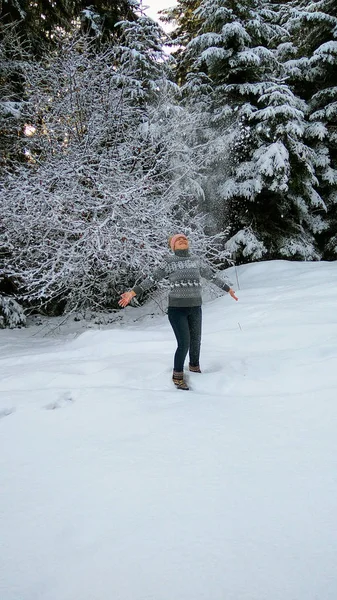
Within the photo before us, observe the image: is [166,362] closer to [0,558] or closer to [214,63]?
[0,558]

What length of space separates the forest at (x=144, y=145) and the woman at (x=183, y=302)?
2649 mm

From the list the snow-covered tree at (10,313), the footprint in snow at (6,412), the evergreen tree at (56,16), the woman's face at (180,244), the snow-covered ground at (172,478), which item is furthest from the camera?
the evergreen tree at (56,16)

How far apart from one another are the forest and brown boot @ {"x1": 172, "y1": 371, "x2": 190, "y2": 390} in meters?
3.21

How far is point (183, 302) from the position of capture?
3.84 meters

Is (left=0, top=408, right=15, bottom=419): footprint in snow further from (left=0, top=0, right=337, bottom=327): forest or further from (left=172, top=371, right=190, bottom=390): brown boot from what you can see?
(left=0, top=0, right=337, bottom=327): forest

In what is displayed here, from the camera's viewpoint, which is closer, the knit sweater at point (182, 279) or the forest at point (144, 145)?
the knit sweater at point (182, 279)

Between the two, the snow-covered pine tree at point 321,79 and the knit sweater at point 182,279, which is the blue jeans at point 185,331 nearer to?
the knit sweater at point 182,279

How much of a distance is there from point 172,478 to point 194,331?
179 centimetres

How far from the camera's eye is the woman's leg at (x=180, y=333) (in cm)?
380

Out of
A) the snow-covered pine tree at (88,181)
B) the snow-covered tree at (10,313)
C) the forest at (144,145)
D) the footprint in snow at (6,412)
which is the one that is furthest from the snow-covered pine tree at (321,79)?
the footprint in snow at (6,412)

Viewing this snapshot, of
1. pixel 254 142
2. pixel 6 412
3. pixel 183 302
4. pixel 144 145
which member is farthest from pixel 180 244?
pixel 254 142

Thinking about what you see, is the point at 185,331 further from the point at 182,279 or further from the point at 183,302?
the point at 182,279

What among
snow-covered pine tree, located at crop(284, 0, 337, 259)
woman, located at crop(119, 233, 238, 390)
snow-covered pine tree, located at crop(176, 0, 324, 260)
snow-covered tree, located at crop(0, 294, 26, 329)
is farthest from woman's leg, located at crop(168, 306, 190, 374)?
snow-covered pine tree, located at crop(284, 0, 337, 259)

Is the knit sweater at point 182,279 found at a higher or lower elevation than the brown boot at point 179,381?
higher
